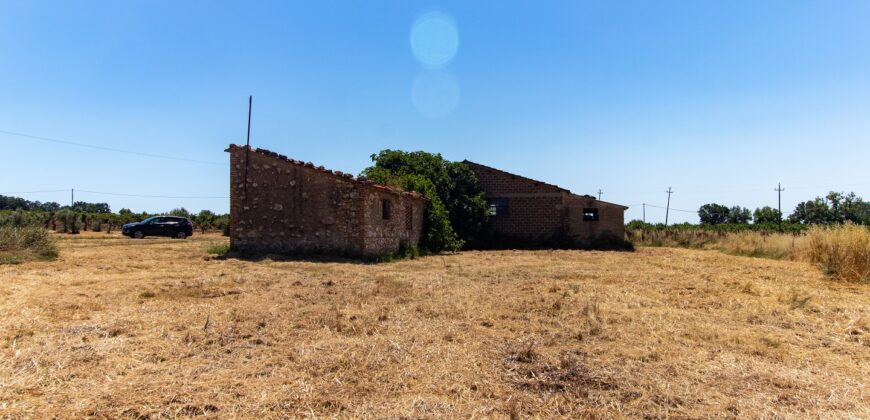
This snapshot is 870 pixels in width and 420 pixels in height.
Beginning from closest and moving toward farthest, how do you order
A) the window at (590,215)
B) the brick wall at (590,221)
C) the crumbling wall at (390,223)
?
the crumbling wall at (390,223)
the brick wall at (590,221)
the window at (590,215)

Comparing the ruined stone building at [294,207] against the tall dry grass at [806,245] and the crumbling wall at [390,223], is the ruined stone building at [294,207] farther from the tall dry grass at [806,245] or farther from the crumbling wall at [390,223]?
the tall dry grass at [806,245]

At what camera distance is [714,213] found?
280ft

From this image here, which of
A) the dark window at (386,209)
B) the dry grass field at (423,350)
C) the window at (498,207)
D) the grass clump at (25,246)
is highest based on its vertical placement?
the window at (498,207)

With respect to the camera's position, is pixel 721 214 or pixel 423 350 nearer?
pixel 423 350

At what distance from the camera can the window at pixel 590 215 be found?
25.9m

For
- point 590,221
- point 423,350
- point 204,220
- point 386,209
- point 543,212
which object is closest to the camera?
point 423,350

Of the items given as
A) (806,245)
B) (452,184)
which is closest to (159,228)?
(452,184)

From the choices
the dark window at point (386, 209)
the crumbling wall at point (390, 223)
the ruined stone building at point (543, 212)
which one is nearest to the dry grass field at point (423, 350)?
the crumbling wall at point (390, 223)

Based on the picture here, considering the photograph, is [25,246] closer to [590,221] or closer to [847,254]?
[847,254]

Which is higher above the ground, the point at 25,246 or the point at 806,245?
the point at 806,245

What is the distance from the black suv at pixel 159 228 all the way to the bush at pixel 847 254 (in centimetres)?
2961

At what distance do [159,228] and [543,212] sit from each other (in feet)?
70.3

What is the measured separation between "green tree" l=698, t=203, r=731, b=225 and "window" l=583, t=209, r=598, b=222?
229 feet

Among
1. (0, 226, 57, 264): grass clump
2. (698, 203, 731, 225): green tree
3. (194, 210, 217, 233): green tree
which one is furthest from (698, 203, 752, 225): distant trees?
(0, 226, 57, 264): grass clump
